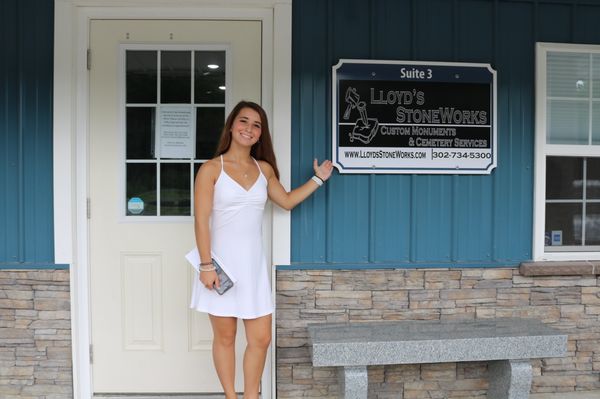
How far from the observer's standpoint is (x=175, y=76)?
120 inches

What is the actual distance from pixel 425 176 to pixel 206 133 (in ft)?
4.43

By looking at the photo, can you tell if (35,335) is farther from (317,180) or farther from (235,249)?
(317,180)

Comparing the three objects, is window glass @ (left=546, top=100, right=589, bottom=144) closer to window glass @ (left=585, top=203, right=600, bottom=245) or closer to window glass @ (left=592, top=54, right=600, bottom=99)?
window glass @ (left=592, top=54, right=600, bottom=99)

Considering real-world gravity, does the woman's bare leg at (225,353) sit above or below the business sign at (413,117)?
below

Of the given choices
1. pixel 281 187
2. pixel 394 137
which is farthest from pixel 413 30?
pixel 281 187

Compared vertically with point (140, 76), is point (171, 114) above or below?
below

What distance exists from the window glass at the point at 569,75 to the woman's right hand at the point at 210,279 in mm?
2368

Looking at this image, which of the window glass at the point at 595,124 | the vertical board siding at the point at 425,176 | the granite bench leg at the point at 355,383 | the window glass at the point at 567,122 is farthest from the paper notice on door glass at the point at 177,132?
the window glass at the point at 595,124

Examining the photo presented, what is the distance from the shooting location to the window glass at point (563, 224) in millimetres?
3244

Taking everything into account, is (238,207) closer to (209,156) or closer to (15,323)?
(209,156)

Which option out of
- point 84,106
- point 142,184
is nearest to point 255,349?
point 142,184

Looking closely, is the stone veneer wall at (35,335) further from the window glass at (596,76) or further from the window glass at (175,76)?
the window glass at (596,76)

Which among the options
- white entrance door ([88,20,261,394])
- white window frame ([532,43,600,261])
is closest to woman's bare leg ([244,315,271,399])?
white entrance door ([88,20,261,394])

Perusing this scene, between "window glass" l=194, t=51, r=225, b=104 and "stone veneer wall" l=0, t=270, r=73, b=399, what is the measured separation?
132 cm
